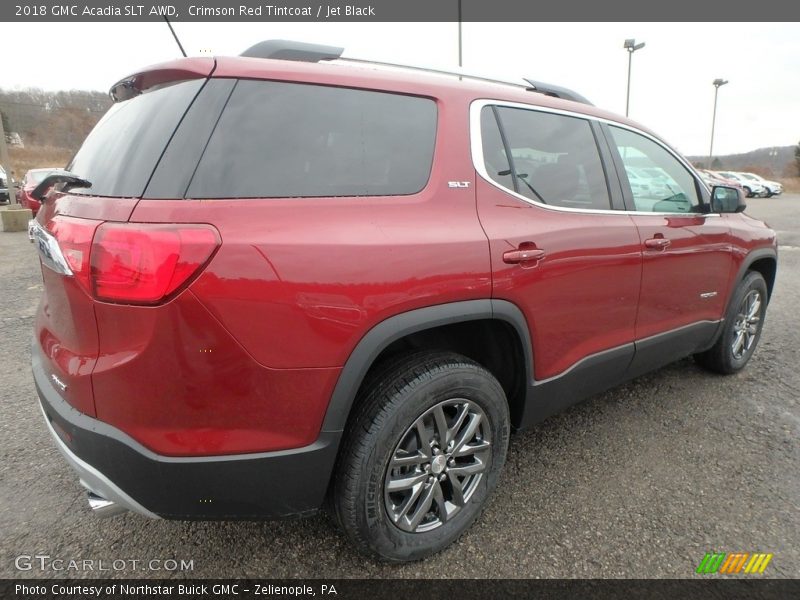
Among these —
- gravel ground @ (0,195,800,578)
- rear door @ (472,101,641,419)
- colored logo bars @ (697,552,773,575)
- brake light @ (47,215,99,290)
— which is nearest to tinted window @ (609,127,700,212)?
rear door @ (472,101,641,419)

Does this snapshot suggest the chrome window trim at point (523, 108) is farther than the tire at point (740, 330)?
No

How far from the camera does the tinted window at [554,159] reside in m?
2.19

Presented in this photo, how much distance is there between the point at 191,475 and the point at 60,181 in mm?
1210

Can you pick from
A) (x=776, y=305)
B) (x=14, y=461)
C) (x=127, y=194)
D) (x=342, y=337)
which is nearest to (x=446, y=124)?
(x=342, y=337)

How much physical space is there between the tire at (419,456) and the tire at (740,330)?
91.1 inches

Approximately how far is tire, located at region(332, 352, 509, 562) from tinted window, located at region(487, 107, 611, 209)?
870 mm

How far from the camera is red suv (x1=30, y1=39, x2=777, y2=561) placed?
142 centimetres

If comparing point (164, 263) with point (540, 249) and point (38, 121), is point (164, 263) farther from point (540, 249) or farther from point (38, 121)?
point (38, 121)

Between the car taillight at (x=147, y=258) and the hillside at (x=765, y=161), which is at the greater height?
the car taillight at (x=147, y=258)

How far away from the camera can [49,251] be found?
1634mm

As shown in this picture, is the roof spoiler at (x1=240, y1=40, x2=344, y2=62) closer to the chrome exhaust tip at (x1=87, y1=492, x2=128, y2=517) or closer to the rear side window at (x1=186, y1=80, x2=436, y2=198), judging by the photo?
the rear side window at (x1=186, y1=80, x2=436, y2=198)

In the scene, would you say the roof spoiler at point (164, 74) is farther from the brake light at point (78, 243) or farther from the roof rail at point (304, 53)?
the brake light at point (78, 243)

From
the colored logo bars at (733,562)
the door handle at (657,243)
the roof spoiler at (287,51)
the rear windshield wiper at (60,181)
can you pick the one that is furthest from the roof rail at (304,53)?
the colored logo bars at (733,562)
